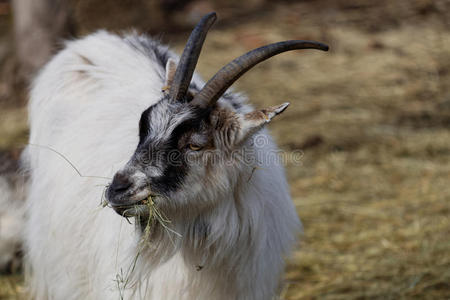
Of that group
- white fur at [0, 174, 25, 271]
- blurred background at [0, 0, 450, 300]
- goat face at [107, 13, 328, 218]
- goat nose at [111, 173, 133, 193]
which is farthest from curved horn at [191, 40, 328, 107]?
white fur at [0, 174, 25, 271]

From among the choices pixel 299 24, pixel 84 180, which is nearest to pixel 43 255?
pixel 84 180

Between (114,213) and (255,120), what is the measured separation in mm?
1005

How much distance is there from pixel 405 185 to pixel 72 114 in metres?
3.60

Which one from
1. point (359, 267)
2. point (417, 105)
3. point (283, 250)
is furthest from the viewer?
point (417, 105)

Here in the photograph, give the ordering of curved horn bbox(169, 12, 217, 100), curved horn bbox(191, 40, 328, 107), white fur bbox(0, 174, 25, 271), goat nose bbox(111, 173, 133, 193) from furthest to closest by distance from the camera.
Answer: white fur bbox(0, 174, 25, 271) < curved horn bbox(169, 12, 217, 100) < curved horn bbox(191, 40, 328, 107) < goat nose bbox(111, 173, 133, 193)

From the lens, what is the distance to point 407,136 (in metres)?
6.85

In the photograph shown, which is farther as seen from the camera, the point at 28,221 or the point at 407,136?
the point at 407,136

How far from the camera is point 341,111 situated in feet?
25.0

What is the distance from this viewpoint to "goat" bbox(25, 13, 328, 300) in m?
2.65

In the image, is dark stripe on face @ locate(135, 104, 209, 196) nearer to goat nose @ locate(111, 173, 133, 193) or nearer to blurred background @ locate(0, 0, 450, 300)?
goat nose @ locate(111, 173, 133, 193)

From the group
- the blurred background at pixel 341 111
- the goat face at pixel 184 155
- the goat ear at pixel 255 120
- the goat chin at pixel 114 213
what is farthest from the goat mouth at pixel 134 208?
the blurred background at pixel 341 111

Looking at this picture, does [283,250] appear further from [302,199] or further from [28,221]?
[302,199]

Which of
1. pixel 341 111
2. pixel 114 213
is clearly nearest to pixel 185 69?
pixel 114 213

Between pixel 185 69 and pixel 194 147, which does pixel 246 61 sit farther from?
pixel 194 147
